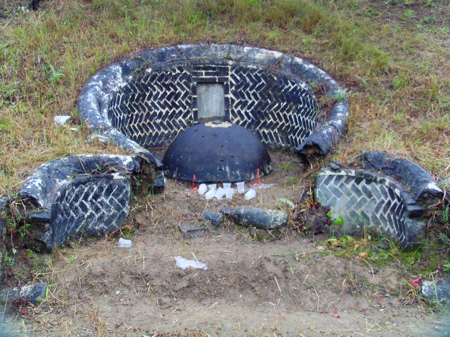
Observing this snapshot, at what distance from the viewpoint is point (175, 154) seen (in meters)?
7.42

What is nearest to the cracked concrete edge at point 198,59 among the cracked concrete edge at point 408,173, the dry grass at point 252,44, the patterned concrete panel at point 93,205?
the dry grass at point 252,44

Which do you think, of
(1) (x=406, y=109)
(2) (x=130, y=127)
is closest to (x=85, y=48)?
(2) (x=130, y=127)

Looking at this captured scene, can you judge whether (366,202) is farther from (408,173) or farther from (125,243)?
(125,243)

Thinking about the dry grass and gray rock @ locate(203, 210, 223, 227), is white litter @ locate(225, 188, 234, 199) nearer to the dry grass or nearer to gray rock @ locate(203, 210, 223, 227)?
gray rock @ locate(203, 210, 223, 227)

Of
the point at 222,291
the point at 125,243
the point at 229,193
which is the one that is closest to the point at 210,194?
the point at 229,193

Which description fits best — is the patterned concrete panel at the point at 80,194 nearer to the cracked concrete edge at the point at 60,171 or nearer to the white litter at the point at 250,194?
the cracked concrete edge at the point at 60,171

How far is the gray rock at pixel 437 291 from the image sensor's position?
197 inches

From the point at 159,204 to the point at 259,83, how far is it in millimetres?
3028

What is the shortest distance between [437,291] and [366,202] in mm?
1199

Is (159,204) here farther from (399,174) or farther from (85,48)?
(85,48)

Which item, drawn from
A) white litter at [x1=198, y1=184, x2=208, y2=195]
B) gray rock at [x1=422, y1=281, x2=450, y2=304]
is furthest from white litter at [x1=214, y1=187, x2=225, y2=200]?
gray rock at [x1=422, y1=281, x2=450, y2=304]

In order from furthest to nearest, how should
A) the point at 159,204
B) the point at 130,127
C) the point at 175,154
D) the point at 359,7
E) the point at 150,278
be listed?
the point at 359,7, the point at 130,127, the point at 175,154, the point at 159,204, the point at 150,278

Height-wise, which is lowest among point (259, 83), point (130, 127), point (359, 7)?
point (130, 127)

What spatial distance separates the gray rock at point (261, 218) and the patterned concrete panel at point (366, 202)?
52cm
